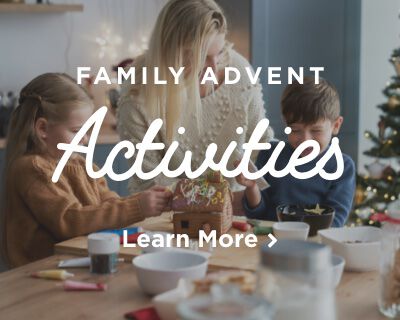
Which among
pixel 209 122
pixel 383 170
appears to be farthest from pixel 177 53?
pixel 383 170

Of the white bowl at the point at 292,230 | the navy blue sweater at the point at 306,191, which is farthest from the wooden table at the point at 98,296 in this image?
the navy blue sweater at the point at 306,191

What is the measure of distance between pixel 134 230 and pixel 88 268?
0.34 metres

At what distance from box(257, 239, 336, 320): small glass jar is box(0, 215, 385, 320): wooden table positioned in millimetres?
478

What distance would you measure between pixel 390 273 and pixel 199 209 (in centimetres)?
75

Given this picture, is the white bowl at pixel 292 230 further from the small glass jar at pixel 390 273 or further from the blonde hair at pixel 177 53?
the blonde hair at pixel 177 53

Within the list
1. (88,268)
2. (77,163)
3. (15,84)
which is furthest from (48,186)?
(15,84)

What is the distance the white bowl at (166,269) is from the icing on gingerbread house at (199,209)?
48 centimetres

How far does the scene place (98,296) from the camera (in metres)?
1.49

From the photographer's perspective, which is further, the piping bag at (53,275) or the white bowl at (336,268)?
the piping bag at (53,275)

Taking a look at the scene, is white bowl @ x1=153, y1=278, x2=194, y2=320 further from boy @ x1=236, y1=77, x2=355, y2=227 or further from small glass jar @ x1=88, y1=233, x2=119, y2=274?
boy @ x1=236, y1=77, x2=355, y2=227

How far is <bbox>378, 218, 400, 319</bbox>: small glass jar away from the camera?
4.47 ft

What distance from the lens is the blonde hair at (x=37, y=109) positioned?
2.17m

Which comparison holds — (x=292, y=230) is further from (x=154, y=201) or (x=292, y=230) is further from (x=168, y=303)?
(x=168, y=303)

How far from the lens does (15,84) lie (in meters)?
4.52
